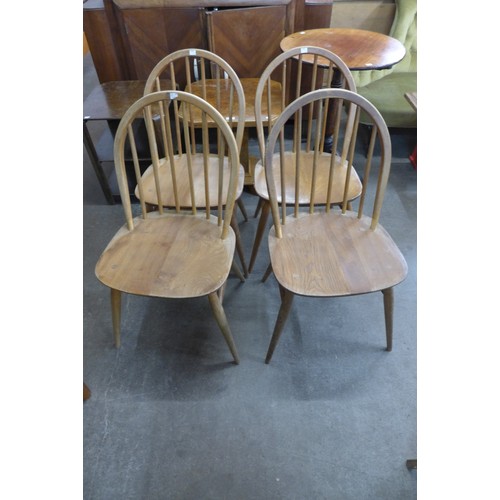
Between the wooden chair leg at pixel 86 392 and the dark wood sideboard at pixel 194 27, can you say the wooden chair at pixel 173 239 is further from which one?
the dark wood sideboard at pixel 194 27

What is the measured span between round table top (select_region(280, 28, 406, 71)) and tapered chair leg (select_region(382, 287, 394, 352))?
1060mm

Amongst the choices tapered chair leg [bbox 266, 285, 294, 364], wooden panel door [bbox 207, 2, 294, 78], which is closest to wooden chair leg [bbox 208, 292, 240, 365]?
tapered chair leg [bbox 266, 285, 294, 364]

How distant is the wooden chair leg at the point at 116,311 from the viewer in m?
1.25

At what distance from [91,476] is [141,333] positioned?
509 millimetres

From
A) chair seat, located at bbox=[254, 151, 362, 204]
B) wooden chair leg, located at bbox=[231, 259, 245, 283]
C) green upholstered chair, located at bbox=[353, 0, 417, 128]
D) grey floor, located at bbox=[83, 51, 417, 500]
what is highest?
green upholstered chair, located at bbox=[353, 0, 417, 128]

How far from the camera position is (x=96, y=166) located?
1.87 m

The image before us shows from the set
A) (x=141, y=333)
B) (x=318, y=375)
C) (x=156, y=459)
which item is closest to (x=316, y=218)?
(x=318, y=375)

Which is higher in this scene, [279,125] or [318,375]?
[279,125]

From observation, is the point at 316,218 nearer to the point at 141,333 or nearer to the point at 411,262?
the point at 411,262

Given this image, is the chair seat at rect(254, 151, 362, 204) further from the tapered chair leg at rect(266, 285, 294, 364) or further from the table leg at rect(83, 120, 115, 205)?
the table leg at rect(83, 120, 115, 205)

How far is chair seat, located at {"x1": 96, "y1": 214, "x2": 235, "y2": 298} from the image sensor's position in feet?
3.45

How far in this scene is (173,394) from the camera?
1263 millimetres

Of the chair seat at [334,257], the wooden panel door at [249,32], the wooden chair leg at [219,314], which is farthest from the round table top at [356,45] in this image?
the wooden chair leg at [219,314]

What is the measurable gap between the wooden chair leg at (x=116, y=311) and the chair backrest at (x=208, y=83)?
0.67 metres
